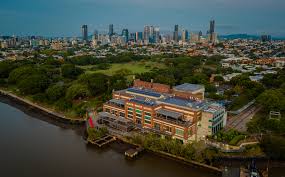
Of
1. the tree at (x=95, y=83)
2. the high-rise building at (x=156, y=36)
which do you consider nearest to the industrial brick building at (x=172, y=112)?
the tree at (x=95, y=83)

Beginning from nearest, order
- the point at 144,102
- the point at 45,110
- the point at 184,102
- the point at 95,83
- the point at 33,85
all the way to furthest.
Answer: the point at 184,102 → the point at 144,102 → the point at 45,110 → the point at 95,83 → the point at 33,85

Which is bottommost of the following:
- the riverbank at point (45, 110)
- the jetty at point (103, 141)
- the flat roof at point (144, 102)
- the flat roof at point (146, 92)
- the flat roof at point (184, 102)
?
the jetty at point (103, 141)

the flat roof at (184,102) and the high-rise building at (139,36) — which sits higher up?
the high-rise building at (139,36)

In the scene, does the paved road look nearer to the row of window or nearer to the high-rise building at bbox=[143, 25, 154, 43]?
the row of window

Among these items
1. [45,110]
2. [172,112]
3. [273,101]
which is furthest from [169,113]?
[45,110]

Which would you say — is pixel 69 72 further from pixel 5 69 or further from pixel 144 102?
pixel 144 102

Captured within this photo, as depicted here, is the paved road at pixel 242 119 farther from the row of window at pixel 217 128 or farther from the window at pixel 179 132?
the window at pixel 179 132

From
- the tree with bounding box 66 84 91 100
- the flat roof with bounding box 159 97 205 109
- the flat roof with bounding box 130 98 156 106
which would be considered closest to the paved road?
the flat roof with bounding box 159 97 205 109

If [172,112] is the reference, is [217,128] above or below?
below
